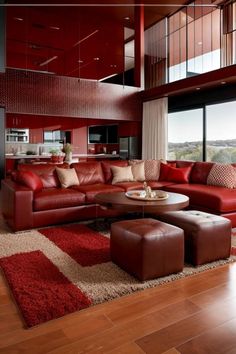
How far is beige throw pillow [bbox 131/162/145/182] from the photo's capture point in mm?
5531

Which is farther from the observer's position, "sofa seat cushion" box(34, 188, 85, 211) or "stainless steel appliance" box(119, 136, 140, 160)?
"stainless steel appliance" box(119, 136, 140, 160)

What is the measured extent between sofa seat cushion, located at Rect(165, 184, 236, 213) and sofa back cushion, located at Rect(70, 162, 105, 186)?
→ 1442 millimetres

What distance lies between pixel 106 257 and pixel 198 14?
665 cm

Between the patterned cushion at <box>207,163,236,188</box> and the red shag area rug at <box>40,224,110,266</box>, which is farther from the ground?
→ the patterned cushion at <box>207,163,236,188</box>

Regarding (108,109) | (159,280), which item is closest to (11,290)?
(159,280)

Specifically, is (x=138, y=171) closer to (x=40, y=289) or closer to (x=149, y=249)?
(x=149, y=249)

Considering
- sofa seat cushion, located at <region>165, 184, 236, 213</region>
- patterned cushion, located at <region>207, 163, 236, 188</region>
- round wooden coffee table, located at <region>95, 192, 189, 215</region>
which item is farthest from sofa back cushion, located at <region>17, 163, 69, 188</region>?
patterned cushion, located at <region>207, 163, 236, 188</region>

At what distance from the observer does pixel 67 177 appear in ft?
15.4

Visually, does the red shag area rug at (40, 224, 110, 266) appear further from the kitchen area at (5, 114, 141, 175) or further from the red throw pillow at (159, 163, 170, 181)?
the kitchen area at (5, 114, 141, 175)

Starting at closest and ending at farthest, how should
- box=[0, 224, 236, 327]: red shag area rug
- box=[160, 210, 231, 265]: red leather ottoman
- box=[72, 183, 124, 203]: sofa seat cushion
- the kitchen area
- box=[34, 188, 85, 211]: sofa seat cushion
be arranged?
box=[0, 224, 236, 327]: red shag area rug, box=[160, 210, 231, 265]: red leather ottoman, box=[34, 188, 85, 211]: sofa seat cushion, box=[72, 183, 124, 203]: sofa seat cushion, the kitchen area

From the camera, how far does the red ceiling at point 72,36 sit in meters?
6.98

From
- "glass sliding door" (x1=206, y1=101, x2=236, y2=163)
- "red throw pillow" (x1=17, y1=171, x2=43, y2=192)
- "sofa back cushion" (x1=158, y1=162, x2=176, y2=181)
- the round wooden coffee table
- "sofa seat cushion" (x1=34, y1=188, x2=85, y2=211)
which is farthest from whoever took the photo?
"glass sliding door" (x1=206, y1=101, x2=236, y2=163)

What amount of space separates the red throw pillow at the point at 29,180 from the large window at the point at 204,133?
13.5 feet

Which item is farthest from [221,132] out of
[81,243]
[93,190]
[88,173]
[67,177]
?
[81,243]
